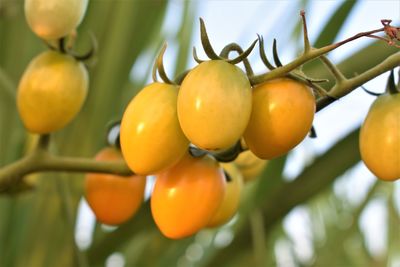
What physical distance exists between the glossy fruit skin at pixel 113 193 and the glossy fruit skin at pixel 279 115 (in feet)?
0.54

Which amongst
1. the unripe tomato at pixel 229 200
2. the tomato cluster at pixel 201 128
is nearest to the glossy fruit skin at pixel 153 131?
the tomato cluster at pixel 201 128

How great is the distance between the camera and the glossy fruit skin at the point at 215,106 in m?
0.31

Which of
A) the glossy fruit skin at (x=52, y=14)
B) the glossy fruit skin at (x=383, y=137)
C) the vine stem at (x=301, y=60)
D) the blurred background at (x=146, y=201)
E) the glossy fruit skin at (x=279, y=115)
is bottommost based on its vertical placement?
the blurred background at (x=146, y=201)

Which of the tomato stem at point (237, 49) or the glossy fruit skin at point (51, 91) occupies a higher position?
the tomato stem at point (237, 49)

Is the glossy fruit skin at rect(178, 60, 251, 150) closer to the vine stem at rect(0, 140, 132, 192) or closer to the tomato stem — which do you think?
the tomato stem

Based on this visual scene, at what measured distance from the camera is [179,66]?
830 mm

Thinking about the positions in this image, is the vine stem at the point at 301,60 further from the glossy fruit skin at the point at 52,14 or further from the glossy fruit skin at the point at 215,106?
the glossy fruit skin at the point at 52,14

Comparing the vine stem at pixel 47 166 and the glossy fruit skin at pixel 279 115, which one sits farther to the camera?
the vine stem at pixel 47 166

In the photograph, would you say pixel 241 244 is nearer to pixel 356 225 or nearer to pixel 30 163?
pixel 356 225

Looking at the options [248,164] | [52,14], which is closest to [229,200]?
[248,164]

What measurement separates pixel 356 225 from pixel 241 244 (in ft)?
0.50

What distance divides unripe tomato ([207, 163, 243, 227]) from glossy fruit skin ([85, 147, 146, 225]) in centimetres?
6

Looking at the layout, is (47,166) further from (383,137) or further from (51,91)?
(383,137)

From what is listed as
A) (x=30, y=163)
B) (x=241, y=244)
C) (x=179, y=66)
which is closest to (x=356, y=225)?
(x=241, y=244)
